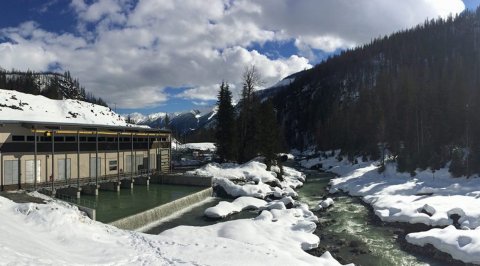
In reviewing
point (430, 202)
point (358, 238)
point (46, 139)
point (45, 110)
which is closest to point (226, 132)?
point (46, 139)

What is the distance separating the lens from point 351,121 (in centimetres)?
10094

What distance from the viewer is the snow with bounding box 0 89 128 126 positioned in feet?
375

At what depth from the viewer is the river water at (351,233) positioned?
71.7 feet

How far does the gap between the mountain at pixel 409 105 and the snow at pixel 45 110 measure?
7358 centimetres

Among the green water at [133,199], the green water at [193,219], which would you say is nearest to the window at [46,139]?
the green water at [133,199]

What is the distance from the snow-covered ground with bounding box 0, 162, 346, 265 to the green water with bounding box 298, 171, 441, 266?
6.52 feet

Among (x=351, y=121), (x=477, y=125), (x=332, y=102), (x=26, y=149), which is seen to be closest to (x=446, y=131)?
(x=477, y=125)

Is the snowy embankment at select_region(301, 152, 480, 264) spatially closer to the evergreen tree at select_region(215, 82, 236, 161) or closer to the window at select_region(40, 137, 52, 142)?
the evergreen tree at select_region(215, 82, 236, 161)

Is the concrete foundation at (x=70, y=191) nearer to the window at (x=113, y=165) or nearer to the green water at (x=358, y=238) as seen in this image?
the window at (x=113, y=165)

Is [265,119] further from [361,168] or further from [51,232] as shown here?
[51,232]

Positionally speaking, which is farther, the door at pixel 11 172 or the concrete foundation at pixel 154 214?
the door at pixel 11 172

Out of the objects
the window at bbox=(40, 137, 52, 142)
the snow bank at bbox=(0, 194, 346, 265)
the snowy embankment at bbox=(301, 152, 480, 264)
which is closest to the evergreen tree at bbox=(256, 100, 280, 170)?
the snowy embankment at bbox=(301, 152, 480, 264)

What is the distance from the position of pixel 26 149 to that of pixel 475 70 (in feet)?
433

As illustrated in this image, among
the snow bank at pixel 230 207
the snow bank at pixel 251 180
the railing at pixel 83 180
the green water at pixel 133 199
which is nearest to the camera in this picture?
the green water at pixel 133 199
